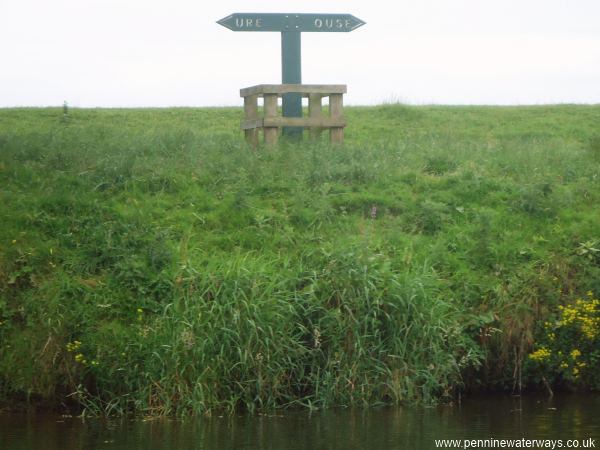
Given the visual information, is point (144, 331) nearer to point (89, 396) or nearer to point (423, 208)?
point (89, 396)

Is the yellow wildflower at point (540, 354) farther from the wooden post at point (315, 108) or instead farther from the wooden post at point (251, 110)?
the wooden post at point (251, 110)

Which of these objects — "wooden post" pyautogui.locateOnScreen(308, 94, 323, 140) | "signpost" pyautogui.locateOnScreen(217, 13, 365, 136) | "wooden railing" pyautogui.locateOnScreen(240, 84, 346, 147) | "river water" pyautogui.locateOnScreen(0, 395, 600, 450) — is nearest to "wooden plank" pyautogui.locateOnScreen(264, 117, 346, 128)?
"wooden railing" pyautogui.locateOnScreen(240, 84, 346, 147)

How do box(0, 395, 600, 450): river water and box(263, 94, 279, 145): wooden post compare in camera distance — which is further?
Answer: box(263, 94, 279, 145): wooden post

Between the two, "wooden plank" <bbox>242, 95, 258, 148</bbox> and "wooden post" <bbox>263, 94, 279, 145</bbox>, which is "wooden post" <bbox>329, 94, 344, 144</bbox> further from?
"wooden plank" <bbox>242, 95, 258, 148</bbox>

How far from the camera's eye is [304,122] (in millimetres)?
17188

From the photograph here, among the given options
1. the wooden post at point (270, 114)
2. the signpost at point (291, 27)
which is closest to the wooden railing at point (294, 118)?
the wooden post at point (270, 114)

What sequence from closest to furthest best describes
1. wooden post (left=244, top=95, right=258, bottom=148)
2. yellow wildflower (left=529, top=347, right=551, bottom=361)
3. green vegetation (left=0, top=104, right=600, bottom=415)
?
1. green vegetation (left=0, top=104, right=600, bottom=415)
2. yellow wildflower (left=529, top=347, right=551, bottom=361)
3. wooden post (left=244, top=95, right=258, bottom=148)

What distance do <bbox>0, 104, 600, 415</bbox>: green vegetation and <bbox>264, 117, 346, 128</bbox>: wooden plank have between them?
138cm

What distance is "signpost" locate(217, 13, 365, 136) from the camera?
18.2m

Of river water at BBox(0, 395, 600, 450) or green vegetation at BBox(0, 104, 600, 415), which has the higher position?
green vegetation at BBox(0, 104, 600, 415)

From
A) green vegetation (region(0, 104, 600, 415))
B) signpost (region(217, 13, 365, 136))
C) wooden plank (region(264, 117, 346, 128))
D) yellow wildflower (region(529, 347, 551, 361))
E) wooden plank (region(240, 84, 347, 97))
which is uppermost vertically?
signpost (region(217, 13, 365, 136))

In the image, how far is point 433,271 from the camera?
11.8m

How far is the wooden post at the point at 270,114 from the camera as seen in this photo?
1702cm

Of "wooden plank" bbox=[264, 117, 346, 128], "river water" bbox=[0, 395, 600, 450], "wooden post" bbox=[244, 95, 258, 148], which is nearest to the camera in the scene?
"river water" bbox=[0, 395, 600, 450]
